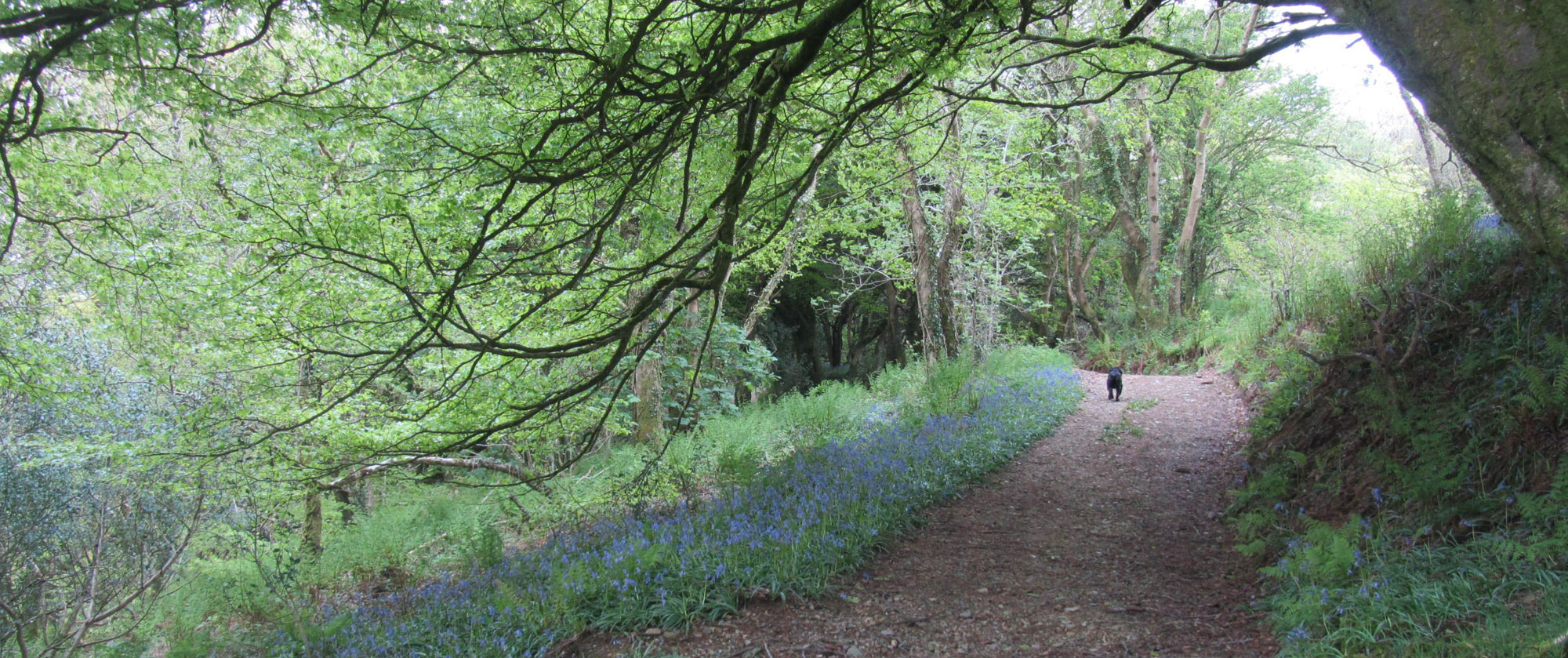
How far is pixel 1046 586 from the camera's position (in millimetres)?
4598

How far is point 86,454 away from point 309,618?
10.8 ft

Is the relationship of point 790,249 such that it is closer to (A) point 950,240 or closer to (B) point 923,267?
(B) point 923,267

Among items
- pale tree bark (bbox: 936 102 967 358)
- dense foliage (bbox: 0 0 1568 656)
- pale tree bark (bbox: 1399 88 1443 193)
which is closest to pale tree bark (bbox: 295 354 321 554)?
dense foliage (bbox: 0 0 1568 656)

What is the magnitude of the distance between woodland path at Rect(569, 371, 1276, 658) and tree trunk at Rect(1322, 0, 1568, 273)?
7.19 ft

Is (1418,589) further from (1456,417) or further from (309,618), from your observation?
(309,618)

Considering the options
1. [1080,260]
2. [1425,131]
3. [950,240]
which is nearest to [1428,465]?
[950,240]

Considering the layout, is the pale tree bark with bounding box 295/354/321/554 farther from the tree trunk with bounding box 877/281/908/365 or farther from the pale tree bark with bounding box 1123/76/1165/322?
the pale tree bark with bounding box 1123/76/1165/322

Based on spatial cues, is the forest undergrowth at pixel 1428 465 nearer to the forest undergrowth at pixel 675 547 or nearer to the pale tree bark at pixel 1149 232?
the forest undergrowth at pixel 675 547

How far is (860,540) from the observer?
16.5ft

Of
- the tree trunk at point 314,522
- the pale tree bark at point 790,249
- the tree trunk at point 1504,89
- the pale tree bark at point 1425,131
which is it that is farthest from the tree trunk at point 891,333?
the tree trunk at point 1504,89

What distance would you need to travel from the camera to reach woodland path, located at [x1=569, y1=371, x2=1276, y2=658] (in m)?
3.81

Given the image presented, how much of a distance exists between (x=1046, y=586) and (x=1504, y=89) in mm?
3400

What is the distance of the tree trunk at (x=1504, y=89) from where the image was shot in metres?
2.31

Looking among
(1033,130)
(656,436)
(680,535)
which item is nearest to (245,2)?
(680,535)
